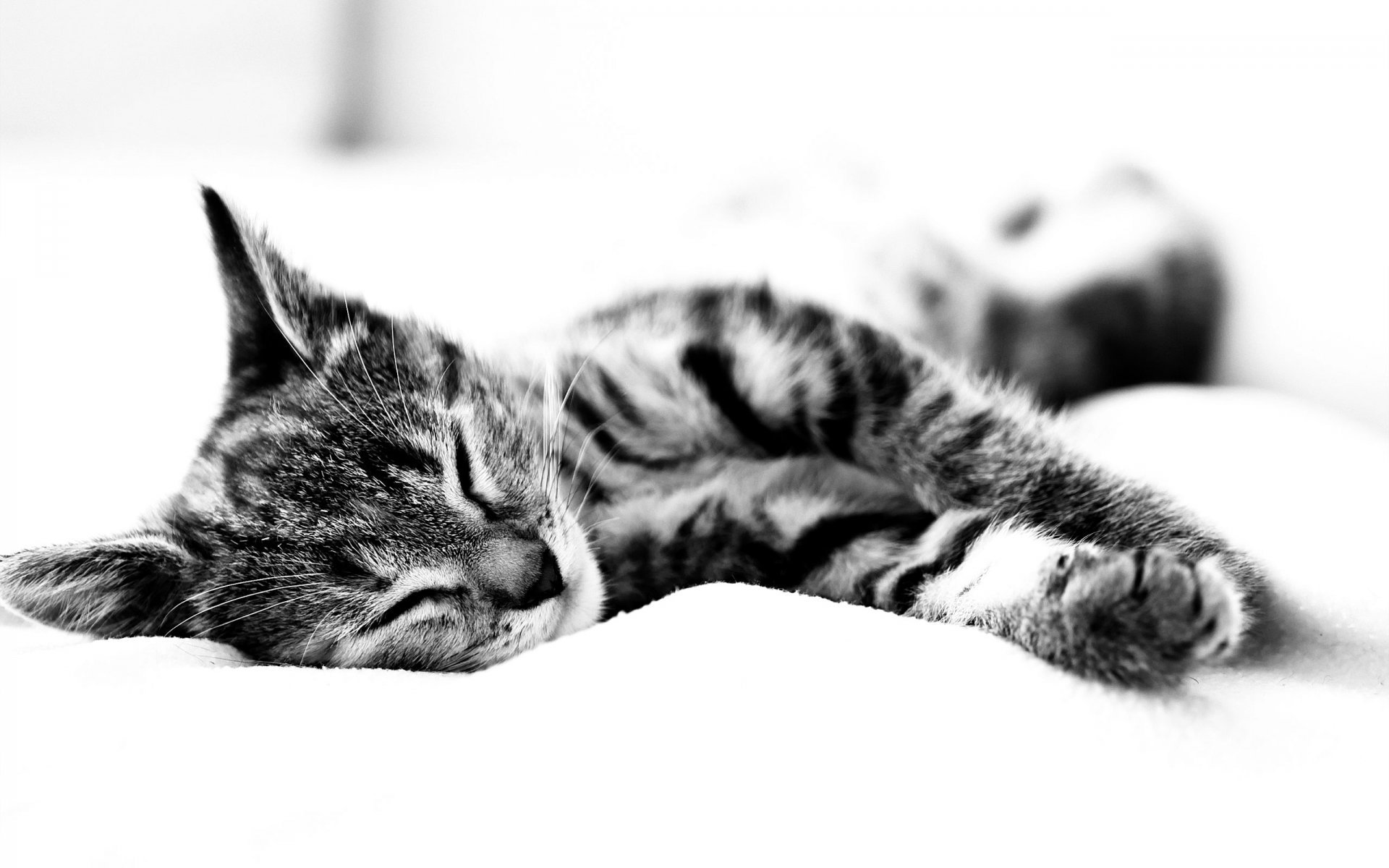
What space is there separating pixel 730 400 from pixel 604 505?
208 mm

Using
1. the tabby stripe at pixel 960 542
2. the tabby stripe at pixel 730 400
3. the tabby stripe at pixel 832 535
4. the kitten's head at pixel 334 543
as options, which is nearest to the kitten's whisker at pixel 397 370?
the kitten's head at pixel 334 543

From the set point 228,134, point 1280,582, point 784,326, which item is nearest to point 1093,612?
point 1280,582

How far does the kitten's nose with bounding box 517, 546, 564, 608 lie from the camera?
2.84ft

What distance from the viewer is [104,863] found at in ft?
1.82

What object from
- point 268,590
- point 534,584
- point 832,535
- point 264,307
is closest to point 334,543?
point 268,590

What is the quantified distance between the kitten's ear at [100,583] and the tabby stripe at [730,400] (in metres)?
0.60

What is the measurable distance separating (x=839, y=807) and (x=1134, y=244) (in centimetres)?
130

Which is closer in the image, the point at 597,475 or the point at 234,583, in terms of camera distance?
the point at 234,583

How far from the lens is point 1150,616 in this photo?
666 mm

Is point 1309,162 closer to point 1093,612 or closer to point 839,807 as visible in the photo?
point 1093,612

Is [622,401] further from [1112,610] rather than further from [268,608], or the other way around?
[1112,610]

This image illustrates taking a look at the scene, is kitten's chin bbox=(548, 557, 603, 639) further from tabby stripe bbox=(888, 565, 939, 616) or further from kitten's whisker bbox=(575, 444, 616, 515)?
tabby stripe bbox=(888, 565, 939, 616)

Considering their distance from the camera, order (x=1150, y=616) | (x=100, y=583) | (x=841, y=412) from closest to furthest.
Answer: (x=1150, y=616), (x=100, y=583), (x=841, y=412)

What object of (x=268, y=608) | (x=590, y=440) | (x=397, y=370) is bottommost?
(x=268, y=608)
